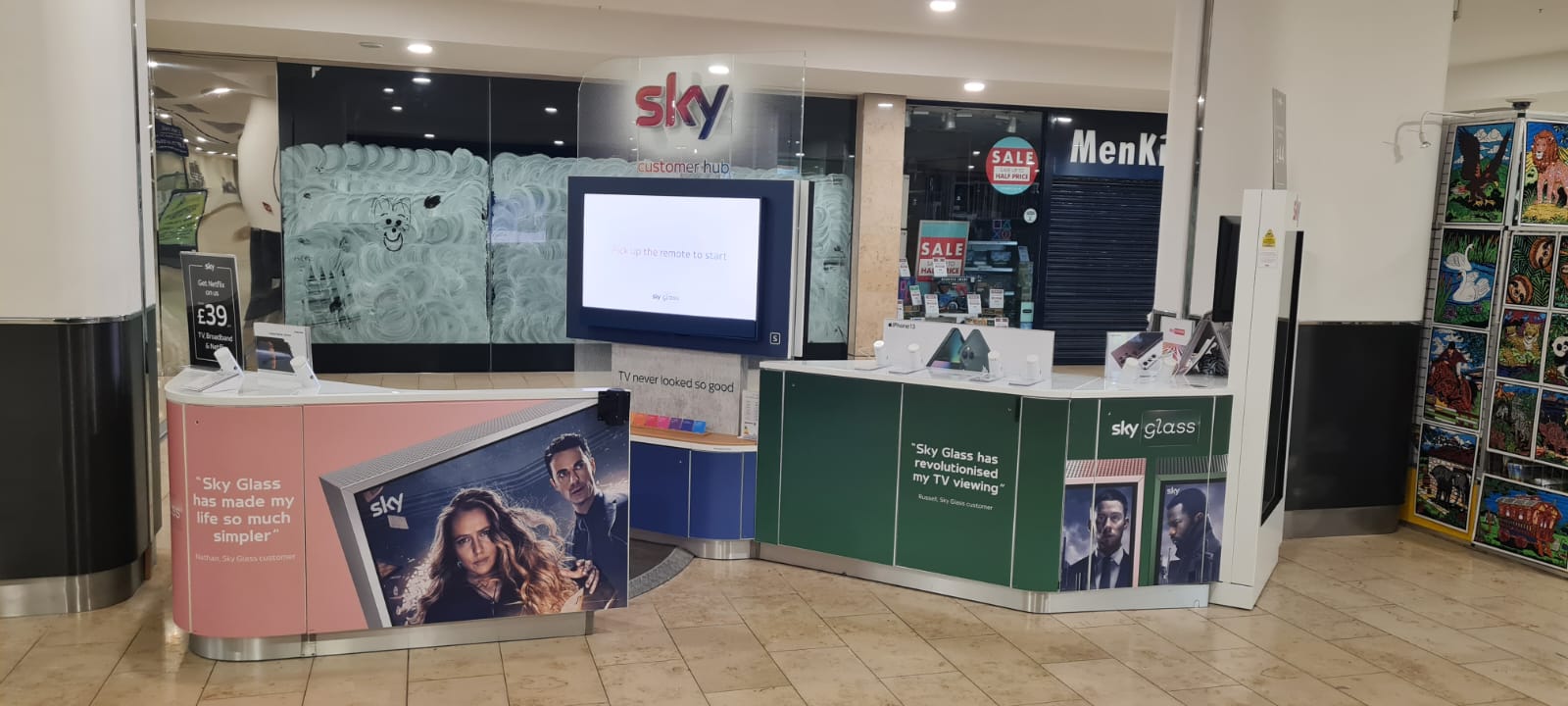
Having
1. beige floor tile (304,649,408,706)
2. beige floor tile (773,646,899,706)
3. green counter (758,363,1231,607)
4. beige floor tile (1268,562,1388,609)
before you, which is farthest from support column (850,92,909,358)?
beige floor tile (304,649,408,706)

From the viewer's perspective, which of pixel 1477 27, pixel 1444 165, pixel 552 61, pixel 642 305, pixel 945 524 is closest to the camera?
pixel 945 524

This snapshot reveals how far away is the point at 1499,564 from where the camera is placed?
5.65m

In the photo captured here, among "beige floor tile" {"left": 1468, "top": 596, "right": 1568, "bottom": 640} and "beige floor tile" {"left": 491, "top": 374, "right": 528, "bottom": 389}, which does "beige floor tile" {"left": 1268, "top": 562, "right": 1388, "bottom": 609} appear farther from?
"beige floor tile" {"left": 491, "top": 374, "right": 528, "bottom": 389}

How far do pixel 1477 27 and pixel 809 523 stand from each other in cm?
638

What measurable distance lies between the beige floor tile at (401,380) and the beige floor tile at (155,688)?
5582 millimetres

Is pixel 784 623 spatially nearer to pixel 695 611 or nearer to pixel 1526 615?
pixel 695 611

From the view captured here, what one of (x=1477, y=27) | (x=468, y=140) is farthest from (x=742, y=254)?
(x=1477, y=27)

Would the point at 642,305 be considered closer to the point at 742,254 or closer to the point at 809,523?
the point at 742,254

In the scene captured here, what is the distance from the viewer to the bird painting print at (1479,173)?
571 centimetres

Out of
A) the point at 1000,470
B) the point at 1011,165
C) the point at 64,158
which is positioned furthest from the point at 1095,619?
the point at 1011,165

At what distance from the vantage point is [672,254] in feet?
17.9

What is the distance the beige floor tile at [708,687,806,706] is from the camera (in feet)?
12.1

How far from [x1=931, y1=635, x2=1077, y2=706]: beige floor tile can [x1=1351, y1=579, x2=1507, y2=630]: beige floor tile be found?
2010 mm

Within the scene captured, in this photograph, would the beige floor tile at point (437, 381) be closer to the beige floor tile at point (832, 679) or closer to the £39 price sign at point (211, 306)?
the £39 price sign at point (211, 306)
